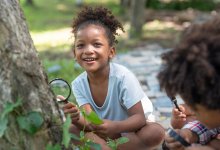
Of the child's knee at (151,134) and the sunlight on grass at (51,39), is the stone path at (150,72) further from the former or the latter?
the sunlight on grass at (51,39)

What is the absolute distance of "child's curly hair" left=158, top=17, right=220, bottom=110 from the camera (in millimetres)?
1654

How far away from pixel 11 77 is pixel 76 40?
3.39 feet

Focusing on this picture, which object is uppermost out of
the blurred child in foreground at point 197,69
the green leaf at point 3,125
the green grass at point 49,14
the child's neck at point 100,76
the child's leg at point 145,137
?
the green grass at point 49,14

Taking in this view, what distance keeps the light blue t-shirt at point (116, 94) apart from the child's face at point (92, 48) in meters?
0.11

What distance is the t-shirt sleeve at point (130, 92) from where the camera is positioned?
8.77 ft

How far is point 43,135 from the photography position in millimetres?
1866

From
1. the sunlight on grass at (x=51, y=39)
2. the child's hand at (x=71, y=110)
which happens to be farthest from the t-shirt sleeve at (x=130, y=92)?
the sunlight on grass at (x=51, y=39)

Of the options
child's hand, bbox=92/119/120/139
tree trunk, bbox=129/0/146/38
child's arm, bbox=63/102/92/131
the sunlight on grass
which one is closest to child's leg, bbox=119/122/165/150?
child's hand, bbox=92/119/120/139

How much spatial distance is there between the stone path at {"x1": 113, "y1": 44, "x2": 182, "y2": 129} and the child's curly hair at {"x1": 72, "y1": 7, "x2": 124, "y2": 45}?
2.88 ft

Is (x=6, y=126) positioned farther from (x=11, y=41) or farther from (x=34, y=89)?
(x=11, y=41)

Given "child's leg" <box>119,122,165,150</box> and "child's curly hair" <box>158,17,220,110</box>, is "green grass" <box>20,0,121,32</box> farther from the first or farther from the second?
"child's curly hair" <box>158,17,220,110</box>

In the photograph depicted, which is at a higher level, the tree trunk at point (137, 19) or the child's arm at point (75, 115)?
the tree trunk at point (137, 19)

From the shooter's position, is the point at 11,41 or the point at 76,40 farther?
the point at 76,40

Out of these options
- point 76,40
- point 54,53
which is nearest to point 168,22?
point 54,53
